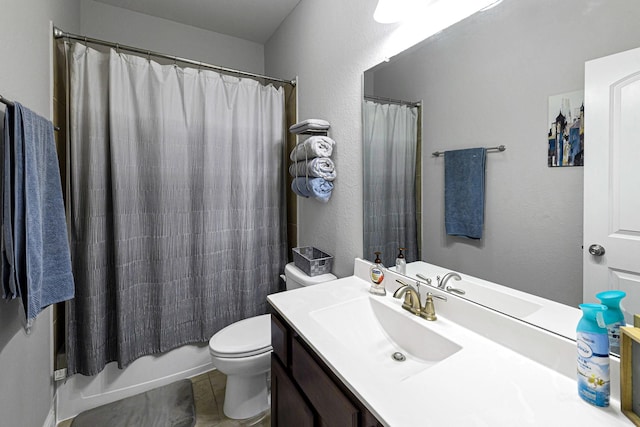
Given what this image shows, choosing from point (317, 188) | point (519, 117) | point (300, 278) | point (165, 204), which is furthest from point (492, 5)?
point (165, 204)

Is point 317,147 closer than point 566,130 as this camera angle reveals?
No

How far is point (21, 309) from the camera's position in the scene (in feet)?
3.95

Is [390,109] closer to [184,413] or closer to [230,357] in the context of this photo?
[230,357]

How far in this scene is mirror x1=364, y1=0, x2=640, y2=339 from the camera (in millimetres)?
752

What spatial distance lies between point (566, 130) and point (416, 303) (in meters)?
0.69

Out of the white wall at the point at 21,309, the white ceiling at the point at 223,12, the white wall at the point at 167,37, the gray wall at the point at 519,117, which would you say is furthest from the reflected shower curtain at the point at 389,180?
the white wall at the point at 167,37

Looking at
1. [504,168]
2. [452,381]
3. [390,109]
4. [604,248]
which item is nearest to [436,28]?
[390,109]

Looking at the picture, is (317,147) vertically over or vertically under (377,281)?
over

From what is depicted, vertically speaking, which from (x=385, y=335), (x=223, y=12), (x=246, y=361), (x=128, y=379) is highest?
(x=223, y=12)

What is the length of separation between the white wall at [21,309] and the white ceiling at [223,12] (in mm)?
620

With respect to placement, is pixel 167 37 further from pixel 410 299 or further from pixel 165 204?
pixel 410 299

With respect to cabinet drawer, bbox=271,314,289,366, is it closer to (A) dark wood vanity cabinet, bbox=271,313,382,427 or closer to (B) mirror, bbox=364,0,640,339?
(A) dark wood vanity cabinet, bbox=271,313,382,427

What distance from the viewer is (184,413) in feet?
5.45

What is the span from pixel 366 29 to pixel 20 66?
4.84 feet
